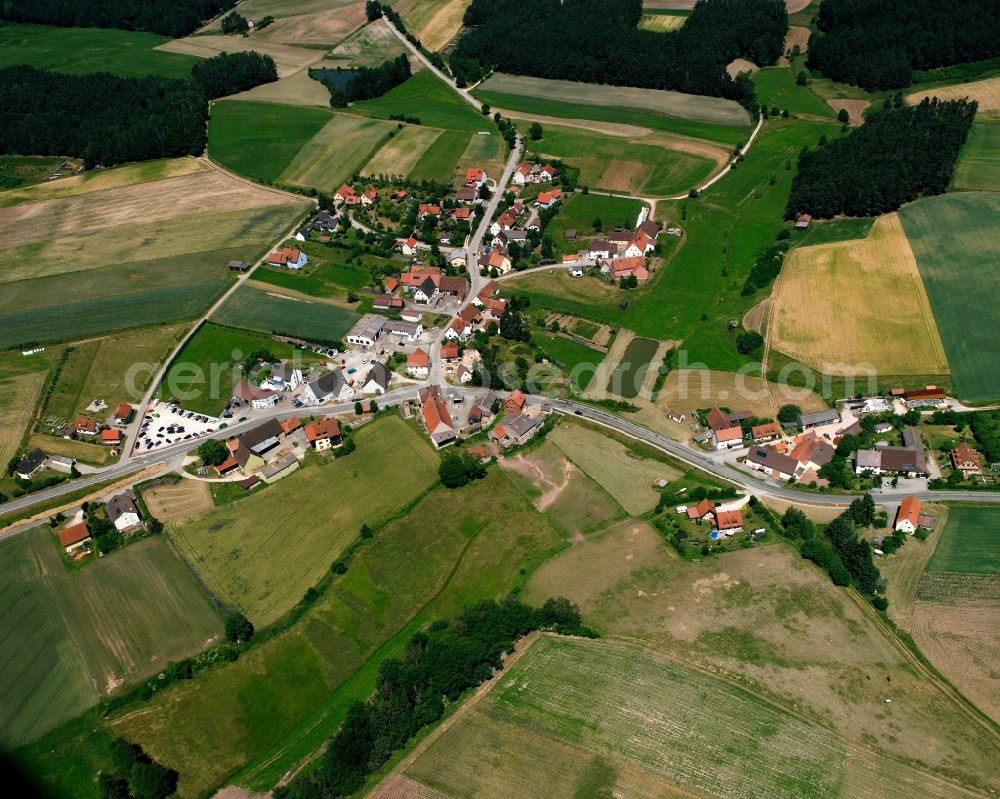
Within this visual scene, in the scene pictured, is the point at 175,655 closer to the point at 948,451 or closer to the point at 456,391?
the point at 456,391

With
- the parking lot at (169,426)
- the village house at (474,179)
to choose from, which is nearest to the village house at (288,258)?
the village house at (474,179)

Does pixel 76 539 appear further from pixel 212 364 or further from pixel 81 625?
pixel 212 364

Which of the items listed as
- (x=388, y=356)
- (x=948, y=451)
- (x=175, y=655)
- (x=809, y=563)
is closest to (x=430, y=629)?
(x=175, y=655)

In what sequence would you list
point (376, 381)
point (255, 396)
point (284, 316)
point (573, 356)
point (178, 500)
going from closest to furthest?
point (178, 500) < point (255, 396) < point (376, 381) < point (573, 356) < point (284, 316)

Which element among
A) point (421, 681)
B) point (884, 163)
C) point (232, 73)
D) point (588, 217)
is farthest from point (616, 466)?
point (232, 73)

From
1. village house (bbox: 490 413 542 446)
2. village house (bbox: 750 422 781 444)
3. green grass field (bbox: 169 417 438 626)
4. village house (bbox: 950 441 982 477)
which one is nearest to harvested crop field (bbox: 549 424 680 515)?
village house (bbox: 490 413 542 446)
